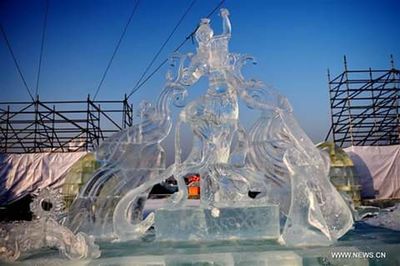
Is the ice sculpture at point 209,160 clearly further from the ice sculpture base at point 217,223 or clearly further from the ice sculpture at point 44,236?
the ice sculpture at point 44,236

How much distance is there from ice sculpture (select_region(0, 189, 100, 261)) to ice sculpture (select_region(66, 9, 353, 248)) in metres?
0.62

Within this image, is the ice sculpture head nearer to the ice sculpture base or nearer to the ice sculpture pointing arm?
the ice sculpture pointing arm

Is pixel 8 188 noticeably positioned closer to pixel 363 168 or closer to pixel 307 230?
pixel 307 230

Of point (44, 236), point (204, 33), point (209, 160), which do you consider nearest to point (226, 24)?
point (204, 33)

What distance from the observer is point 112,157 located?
163 inches

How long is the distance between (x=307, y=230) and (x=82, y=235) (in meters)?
2.45

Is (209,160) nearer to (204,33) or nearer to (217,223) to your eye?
(217,223)

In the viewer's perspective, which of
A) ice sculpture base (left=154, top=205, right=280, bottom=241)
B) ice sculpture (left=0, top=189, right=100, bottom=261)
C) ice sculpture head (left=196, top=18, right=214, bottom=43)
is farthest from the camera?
ice sculpture head (left=196, top=18, right=214, bottom=43)

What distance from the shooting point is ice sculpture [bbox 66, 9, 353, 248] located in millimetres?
3699

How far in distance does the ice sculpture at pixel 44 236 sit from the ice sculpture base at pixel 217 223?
91 cm

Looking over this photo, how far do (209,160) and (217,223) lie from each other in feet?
2.68

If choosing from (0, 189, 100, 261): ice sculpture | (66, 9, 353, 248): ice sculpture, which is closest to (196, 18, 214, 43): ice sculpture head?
(66, 9, 353, 248): ice sculpture

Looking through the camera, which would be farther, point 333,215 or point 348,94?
point 348,94

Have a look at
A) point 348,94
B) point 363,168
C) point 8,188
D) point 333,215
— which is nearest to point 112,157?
point 333,215
